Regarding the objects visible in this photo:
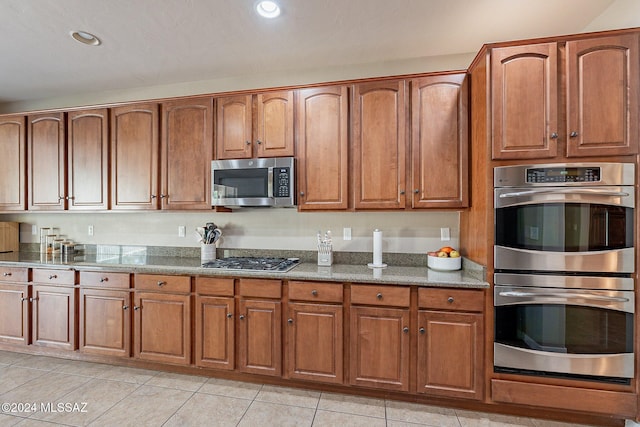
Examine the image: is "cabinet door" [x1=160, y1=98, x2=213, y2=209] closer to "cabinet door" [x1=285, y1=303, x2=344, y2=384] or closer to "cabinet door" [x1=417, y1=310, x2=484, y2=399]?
"cabinet door" [x1=285, y1=303, x2=344, y2=384]

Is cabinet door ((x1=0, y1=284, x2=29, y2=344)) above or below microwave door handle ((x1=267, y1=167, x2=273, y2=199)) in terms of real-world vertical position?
below

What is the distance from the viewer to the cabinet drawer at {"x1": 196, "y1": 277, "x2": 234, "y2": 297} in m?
2.29

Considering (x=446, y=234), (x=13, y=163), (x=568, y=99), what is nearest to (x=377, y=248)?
(x=446, y=234)

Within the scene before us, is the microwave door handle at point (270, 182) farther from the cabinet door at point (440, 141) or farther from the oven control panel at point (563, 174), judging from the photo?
the oven control panel at point (563, 174)

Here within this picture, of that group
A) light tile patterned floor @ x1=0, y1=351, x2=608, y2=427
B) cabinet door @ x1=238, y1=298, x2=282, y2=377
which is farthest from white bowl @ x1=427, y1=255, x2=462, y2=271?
cabinet door @ x1=238, y1=298, x2=282, y2=377

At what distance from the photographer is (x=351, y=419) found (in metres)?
1.92

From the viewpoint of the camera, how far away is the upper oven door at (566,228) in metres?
1.74

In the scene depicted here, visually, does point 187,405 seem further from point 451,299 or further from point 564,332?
point 564,332

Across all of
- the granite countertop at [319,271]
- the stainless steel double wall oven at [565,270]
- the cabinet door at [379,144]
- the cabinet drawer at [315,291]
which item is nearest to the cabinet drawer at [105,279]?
the granite countertop at [319,271]

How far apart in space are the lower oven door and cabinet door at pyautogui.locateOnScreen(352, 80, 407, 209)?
992mm

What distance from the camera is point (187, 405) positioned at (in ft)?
6.77

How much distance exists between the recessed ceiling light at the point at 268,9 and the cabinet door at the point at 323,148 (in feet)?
1.89

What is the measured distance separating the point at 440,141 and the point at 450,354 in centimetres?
150

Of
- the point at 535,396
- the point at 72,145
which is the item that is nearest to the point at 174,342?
the point at 72,145
